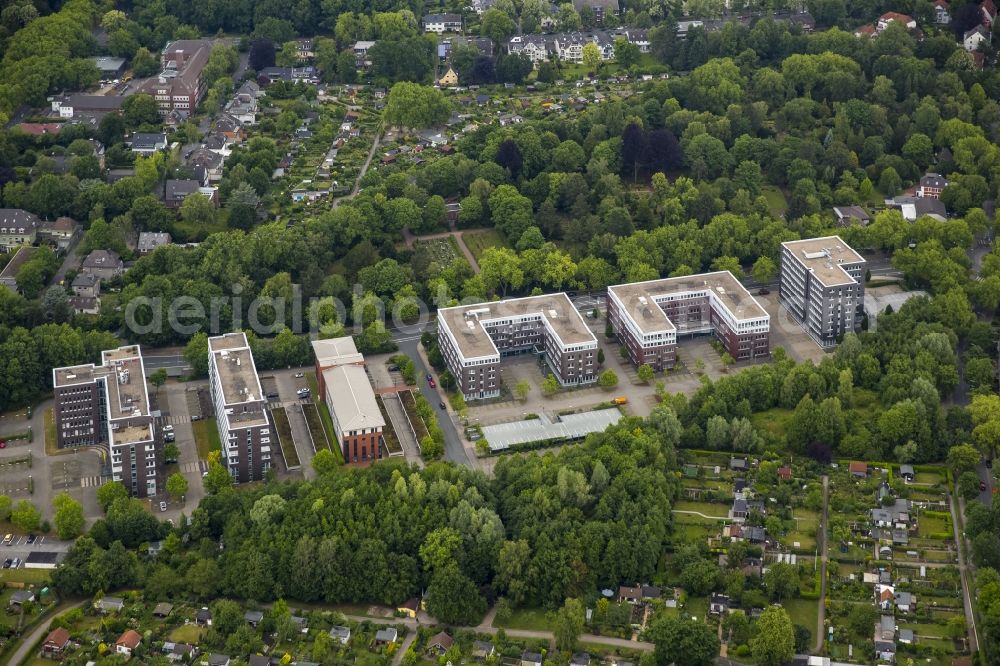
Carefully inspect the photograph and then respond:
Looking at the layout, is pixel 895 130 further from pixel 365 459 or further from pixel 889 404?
pixel 365 459

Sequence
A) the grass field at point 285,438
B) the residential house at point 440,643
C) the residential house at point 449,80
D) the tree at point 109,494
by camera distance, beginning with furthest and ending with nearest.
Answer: the residential house at point 449,80
the grass field at point 285,438
the tree at point 109,494
the residential house at point 440,643

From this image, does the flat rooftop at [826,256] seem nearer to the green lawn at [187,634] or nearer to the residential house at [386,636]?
the residential house at [386,636]

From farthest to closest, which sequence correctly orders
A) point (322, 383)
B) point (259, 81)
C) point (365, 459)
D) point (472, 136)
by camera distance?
point (259, 81)
point (472, 136)
point (322, 383)
point (365, 459)

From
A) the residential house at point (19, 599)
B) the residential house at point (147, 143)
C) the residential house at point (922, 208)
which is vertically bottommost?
the residential house at point (922, 208)

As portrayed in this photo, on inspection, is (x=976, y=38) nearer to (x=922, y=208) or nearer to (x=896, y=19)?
(x=896, y=19)

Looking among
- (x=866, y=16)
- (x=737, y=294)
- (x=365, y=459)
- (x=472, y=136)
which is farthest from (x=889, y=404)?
(x=866, y=16)

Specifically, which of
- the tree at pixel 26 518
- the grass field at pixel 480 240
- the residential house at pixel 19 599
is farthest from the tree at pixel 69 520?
the grass field at pixel 480 240

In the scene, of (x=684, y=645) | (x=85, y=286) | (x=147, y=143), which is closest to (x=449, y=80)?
(x=147, y=143)
